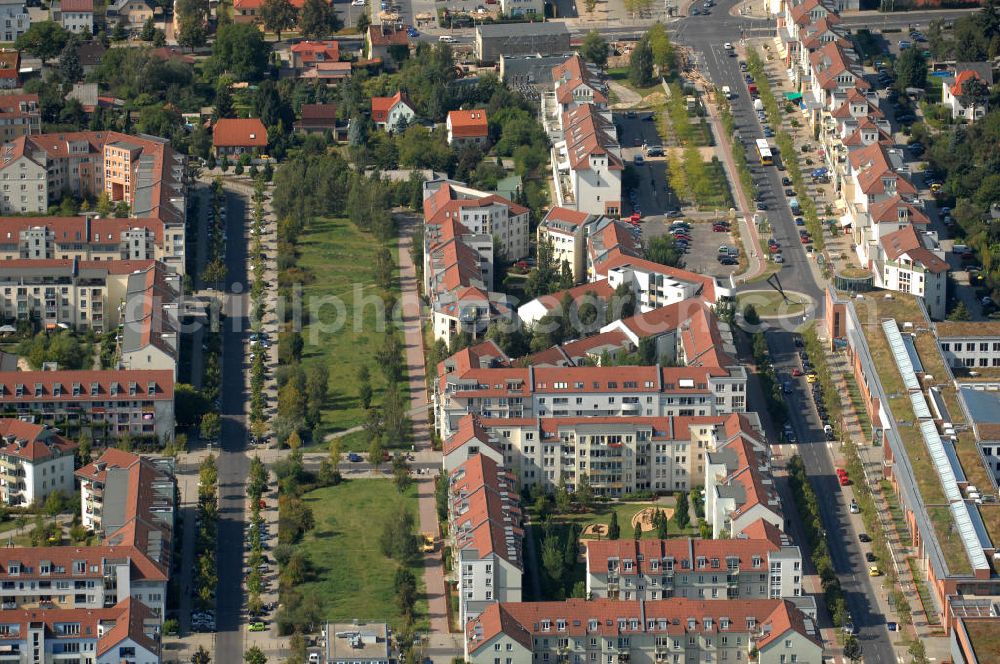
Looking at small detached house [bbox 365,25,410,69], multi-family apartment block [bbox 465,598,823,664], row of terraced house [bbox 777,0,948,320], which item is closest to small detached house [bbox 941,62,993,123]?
row of terraced house [bbox 777,0,948,320]

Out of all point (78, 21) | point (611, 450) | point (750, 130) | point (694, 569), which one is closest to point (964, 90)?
point (750, 130)

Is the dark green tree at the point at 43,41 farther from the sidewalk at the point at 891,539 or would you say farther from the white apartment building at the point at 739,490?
the white apartment building at the point at 739,490

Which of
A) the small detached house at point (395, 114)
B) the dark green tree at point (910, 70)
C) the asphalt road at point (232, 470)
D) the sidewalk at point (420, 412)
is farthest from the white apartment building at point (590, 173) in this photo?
the dark green tree at point (910, 70)

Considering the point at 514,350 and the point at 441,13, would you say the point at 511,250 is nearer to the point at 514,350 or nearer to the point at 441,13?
the point at 514,350

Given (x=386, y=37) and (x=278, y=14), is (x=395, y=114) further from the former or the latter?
(x=278, y=14)

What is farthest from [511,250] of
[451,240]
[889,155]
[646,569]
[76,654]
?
[76,654]

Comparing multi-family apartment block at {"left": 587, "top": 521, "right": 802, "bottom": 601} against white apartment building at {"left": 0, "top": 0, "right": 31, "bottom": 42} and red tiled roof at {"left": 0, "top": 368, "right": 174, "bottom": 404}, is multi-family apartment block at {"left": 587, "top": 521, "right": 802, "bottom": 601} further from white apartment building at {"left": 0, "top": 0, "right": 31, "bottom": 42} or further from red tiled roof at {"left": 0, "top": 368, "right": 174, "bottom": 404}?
white apartment building at {"left": 0, "top": 0, "right": 31, "bottom": 42}
